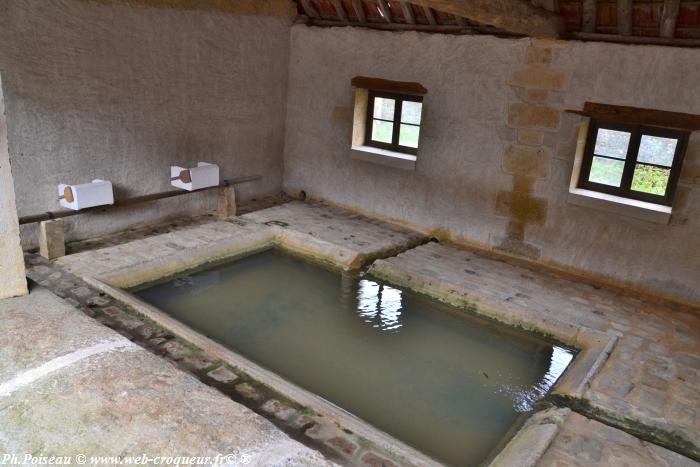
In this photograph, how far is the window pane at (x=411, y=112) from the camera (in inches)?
257

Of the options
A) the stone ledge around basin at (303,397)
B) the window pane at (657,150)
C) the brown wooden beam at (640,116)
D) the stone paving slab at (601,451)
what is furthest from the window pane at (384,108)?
the stone paving slab at (601,451)

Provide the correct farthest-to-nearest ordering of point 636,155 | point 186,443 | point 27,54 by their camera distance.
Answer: point 636,155 → point 27,54 → point 186,443

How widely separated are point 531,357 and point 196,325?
8.58 ft

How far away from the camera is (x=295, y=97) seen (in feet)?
24.3

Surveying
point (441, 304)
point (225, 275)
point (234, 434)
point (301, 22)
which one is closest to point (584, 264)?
point (441, 304)

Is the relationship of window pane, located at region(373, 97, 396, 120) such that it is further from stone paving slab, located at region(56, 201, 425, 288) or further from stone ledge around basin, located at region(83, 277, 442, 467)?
stone ledge around basin, located at region(83, 277, 442, 467)

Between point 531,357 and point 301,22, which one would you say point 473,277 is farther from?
point 301,22

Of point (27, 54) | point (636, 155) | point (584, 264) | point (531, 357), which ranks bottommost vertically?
point (531, 357)

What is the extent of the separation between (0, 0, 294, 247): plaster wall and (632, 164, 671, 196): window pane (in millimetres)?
4439

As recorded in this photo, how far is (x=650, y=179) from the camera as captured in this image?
5156 millimetres

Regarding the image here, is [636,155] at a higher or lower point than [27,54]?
lower

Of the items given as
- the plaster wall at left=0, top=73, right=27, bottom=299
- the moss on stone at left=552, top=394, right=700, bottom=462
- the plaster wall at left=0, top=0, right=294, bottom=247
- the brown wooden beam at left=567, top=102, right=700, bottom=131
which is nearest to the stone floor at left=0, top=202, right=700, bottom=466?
the moss on stone at left=552, top=394, right=700, bottom=462

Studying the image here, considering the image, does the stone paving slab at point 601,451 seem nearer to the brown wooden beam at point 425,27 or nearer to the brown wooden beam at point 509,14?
the brown wooden beam at point 509,14

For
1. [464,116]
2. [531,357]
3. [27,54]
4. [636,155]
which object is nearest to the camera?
[531,357]
